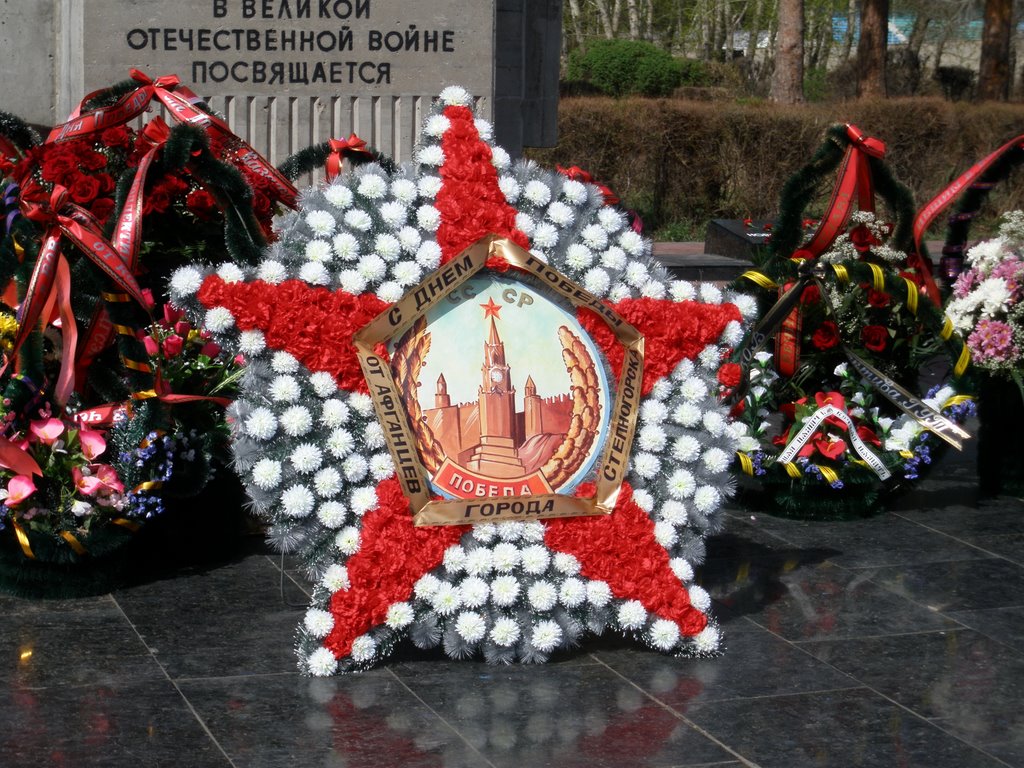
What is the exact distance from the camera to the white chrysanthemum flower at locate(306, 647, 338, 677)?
4.03 m

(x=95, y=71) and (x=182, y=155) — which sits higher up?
(x=95, y=71)

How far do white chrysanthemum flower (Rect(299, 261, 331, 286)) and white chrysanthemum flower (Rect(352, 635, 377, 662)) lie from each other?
1.00 m

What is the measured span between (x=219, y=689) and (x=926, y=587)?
2477 millimetres

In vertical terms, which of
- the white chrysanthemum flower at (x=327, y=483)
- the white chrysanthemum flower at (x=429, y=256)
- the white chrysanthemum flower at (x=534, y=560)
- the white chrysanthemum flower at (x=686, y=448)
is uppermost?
the white chrysanthemum flower at (x=429, y=256)

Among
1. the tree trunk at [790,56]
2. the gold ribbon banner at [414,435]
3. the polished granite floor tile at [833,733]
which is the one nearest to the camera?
the polished granite floor tile at [833,733]

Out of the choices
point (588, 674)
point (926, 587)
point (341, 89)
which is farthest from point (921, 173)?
point (588, 674)

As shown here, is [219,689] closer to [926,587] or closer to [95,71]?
[926,587]

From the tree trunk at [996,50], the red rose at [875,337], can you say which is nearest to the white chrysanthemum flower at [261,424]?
the red rose at [875,337]

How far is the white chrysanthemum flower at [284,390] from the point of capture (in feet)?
13.2

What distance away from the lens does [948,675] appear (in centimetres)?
421

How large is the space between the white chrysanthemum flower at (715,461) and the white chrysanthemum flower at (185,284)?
1576 millimetres

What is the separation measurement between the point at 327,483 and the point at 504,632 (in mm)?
650

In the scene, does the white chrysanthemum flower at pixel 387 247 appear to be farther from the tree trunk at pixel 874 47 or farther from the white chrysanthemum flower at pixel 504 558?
the tree trunk at pixel 874 47

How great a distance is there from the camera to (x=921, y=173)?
18875 mm
